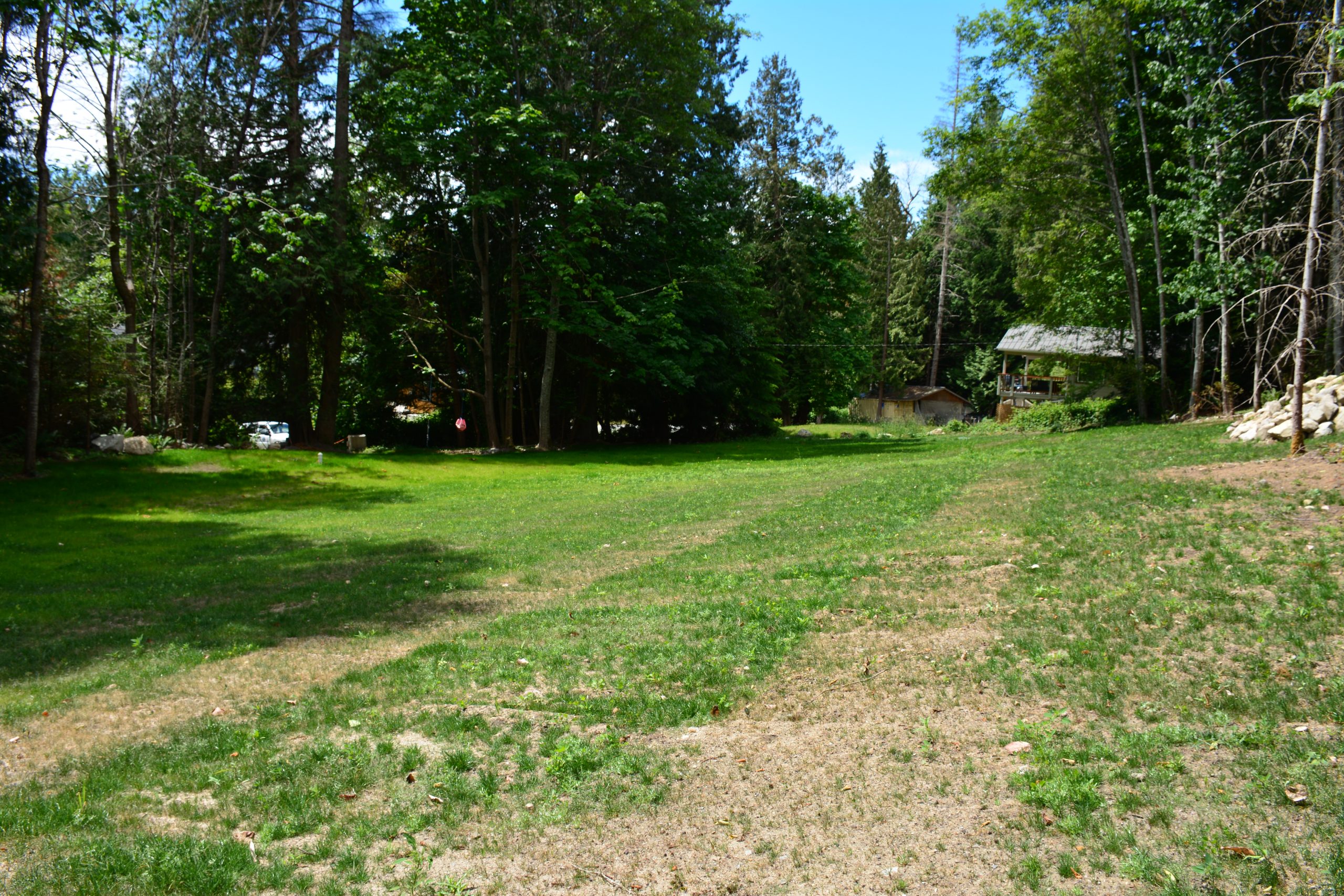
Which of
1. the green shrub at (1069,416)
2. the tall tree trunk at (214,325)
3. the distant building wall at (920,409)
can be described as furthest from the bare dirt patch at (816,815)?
the distant building wall at (920,409)

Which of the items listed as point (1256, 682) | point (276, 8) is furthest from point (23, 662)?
point (276, 8)

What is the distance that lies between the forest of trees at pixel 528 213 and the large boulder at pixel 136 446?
1.11 meters

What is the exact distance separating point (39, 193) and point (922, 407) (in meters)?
61.7

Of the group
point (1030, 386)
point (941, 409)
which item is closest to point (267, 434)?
point (1030, 386)

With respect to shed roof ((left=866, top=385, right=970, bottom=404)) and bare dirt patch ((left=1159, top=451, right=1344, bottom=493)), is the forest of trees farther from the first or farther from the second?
shed roof ((left=866, top=385, right=970, bottom=404))

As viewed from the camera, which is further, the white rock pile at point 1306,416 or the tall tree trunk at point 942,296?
the tall tree trunk at point 942,296

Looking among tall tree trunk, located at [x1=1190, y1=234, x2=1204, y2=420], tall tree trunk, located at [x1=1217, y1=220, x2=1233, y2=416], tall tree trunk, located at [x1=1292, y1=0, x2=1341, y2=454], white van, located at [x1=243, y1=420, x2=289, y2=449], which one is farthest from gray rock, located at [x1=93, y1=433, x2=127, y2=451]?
tall tree trunk, located at [x1=1190, y1=234, x2=1204, y2=420]

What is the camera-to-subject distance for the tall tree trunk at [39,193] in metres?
19.0

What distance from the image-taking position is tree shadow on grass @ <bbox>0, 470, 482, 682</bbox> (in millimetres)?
8602

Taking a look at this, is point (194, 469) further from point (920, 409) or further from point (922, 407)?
point (922, 407)

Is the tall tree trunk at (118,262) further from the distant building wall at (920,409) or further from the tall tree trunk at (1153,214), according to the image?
the distant building wall at (920,409)

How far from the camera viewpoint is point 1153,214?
28.7 m

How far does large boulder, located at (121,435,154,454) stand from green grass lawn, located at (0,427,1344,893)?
8327 millimetres

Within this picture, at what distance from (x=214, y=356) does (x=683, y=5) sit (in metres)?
21.8
